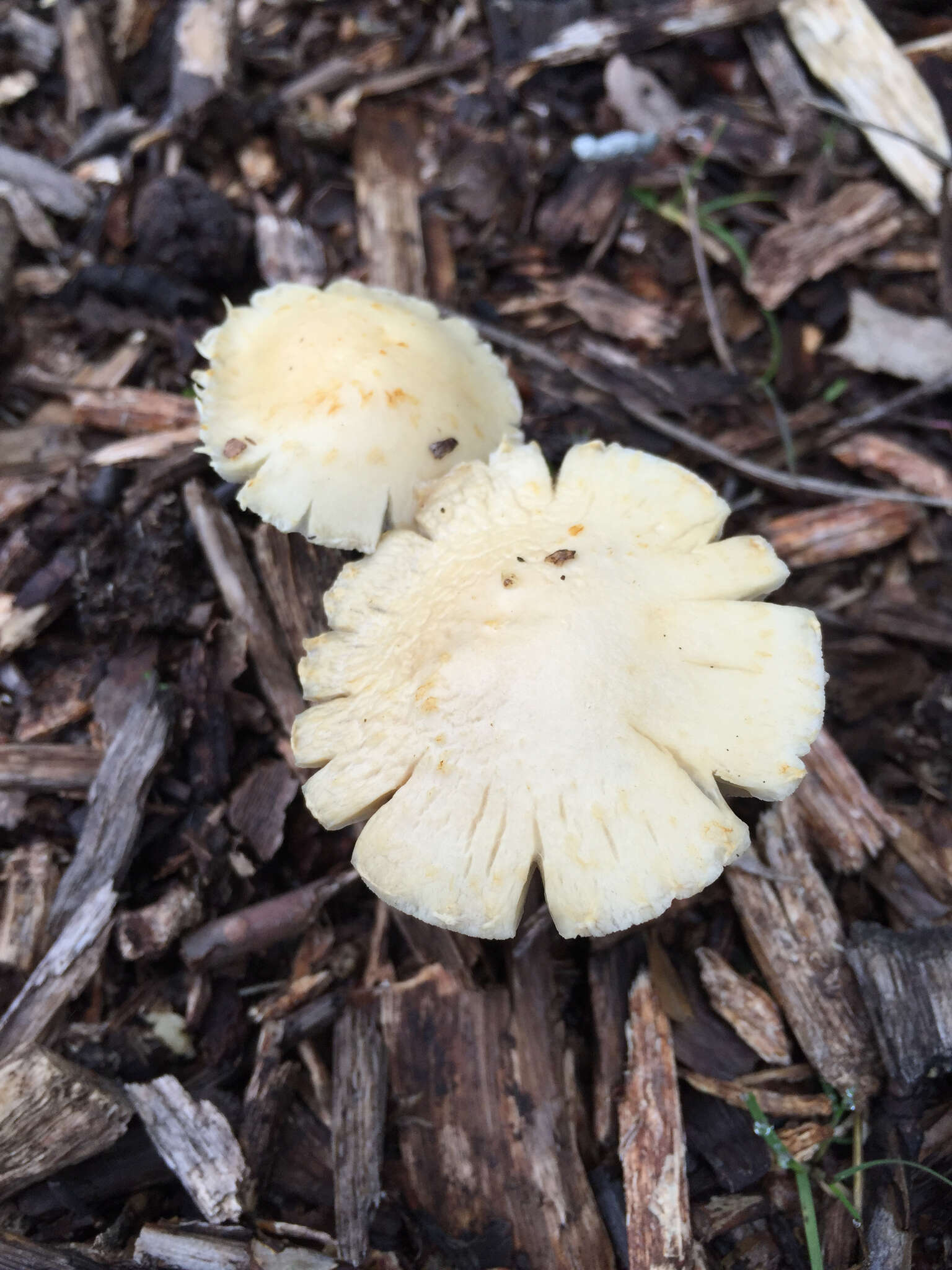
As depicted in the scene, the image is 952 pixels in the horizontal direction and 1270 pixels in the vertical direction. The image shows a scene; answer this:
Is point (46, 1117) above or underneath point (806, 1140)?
above

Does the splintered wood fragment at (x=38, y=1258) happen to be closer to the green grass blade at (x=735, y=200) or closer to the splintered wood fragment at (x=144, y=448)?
the splintered wood fragment at (x=144, y=448)

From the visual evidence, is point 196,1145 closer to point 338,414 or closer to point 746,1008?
point 746,1008

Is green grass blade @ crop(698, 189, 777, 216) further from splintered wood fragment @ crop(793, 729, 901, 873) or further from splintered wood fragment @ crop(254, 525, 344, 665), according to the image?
splintered wood fragment @ crop(793, 729, 901, 873)

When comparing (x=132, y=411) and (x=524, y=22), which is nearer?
(x=132, y=411)

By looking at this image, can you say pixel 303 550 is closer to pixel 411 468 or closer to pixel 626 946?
pixel 411 468

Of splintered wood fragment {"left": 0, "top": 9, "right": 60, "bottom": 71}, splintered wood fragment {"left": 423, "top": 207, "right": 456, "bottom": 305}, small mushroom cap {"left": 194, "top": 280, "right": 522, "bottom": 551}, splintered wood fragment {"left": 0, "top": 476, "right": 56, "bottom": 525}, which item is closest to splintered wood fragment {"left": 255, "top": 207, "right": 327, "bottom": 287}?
splintered wood fragment {"left": 423, "top": 207, "right": 456, "bottom": 305}

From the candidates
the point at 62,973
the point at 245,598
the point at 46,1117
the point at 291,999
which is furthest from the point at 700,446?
the point at 46,1117

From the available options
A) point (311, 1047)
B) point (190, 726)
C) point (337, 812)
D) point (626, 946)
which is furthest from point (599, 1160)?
point (190, 726)
